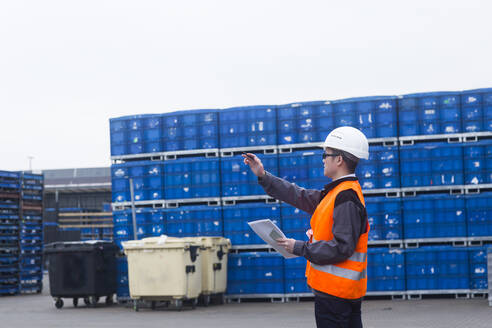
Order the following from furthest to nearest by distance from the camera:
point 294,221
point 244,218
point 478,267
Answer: point 244,218
point 294,221
point 478,267

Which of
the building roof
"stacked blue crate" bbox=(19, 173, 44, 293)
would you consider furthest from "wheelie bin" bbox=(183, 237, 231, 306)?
the building roof

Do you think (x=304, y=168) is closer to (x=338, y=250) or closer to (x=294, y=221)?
(x=294, y=221)

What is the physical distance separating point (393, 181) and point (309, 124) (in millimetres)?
2074

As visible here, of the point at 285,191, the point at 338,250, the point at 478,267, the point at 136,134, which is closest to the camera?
the point at 338,250

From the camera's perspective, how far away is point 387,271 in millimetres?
15367

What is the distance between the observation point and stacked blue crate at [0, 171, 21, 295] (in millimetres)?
20469

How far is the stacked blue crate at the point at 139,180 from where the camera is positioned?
16641mm

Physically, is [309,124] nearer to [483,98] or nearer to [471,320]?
[483,98]

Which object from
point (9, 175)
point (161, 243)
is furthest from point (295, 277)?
point (9, 175)

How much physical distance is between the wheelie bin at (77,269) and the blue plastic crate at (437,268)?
6.19 meters

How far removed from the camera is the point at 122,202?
16859 mm

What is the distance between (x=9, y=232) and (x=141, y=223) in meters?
5.82

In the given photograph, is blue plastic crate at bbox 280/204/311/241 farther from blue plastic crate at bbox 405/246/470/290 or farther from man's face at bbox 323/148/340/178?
man's face at bbox 323/148/340/178

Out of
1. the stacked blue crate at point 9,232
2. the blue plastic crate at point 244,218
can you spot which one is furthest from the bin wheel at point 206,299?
the stacked blue crate at point 9,232
